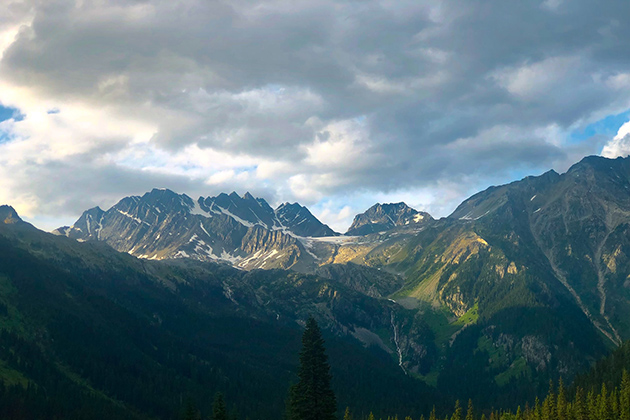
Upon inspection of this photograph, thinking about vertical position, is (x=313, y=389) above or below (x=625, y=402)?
above

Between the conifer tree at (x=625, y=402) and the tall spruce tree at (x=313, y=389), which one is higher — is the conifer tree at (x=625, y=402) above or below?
below

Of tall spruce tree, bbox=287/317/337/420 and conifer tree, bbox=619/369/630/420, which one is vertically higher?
tall spruce tree, bbox=287/317/337/420

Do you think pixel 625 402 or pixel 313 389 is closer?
pixel 313 389

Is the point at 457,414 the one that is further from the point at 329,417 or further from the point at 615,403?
the point at 329,417

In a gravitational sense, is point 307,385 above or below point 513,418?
above

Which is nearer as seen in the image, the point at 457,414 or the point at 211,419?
the point at 211,419

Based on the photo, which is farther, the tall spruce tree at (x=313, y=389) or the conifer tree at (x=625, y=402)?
the conifer tree at (x=625, y=402)

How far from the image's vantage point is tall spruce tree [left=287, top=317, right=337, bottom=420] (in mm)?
76438

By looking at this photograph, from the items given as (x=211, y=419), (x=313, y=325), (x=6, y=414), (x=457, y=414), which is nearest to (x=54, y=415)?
(x=6, y=414)

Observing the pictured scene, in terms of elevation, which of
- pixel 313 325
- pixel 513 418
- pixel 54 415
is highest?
pixel 313 325

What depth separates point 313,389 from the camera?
77.2 meters

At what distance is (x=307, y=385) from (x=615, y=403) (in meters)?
132

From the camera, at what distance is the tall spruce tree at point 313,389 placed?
251 ft

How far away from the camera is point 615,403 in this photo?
16525 cm
